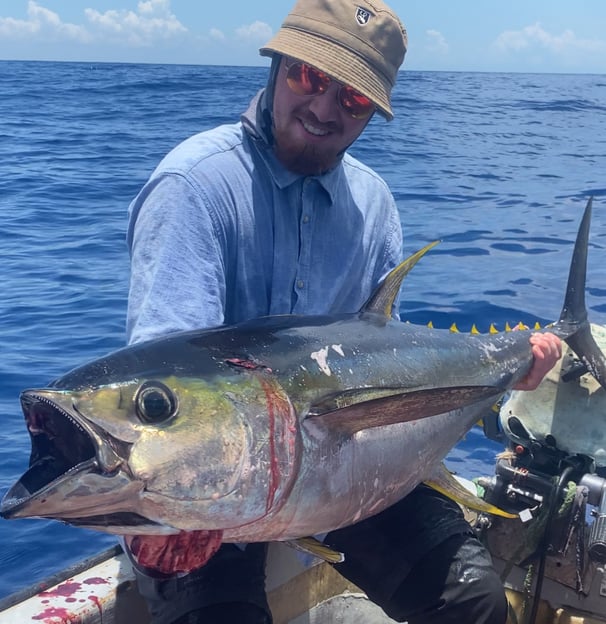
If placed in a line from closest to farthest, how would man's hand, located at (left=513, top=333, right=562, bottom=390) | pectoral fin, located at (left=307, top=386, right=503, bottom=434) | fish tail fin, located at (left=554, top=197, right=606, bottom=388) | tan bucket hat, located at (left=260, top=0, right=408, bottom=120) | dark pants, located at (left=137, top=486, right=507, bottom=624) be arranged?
pectoral fin, located at (left=307, top=386, right=503, bottom=434) < dark pants, located at (left=137, top=486, right=507, bottom=624) < tan bucket hat, located at (left=260, top=0, right=408, bottom=120) < man's hand, located at (left=513, top=333, right=562, bottom=390) < fish tail fin, located at (left=554, top=197, right=606, bottom=388)

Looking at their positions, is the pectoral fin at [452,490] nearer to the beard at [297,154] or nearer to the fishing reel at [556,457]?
the fishing reel at [556,457]

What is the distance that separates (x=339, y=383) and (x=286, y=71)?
119 cm

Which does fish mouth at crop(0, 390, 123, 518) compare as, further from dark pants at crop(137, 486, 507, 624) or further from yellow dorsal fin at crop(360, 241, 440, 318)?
yellow dorsal fin at crop(360, 241, 440, 318)

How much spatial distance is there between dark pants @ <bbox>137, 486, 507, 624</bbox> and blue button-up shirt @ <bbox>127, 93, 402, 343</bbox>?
26.6 inches

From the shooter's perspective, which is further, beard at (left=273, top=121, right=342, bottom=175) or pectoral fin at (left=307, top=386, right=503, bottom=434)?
beard at (left=273, top=121, right=342, bottom=175)

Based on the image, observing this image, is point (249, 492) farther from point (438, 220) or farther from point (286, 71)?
point (438, 220)

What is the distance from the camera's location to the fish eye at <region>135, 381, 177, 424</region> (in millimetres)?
1561

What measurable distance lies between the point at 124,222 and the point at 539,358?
8271 millimetres

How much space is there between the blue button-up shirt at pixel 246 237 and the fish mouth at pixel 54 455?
485 mm

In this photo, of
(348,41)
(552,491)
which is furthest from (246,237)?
(552,491)

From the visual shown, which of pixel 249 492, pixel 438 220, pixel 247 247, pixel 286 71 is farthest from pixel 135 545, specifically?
pixel 438 220

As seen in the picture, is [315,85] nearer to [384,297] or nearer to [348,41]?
[348,41]

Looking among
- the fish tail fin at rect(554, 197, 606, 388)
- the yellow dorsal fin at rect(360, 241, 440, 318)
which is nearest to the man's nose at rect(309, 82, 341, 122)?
the yellow dorsal fin at rect(360, 241, 440, 318)

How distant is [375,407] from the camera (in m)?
1.80
